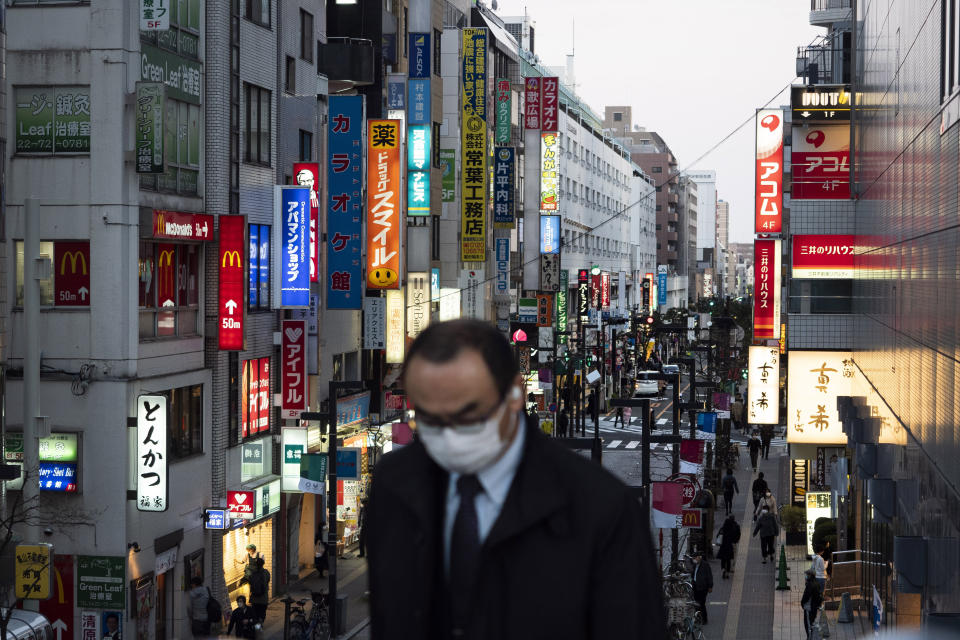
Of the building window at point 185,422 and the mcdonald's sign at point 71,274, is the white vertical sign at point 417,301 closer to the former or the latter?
the building window at point 185,422

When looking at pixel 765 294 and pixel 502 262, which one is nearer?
pixel 765 294

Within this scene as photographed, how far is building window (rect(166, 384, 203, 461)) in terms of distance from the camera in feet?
84.6

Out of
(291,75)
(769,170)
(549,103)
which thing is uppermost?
(549,103)

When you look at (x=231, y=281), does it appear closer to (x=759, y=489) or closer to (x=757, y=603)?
(x=757, y=603)

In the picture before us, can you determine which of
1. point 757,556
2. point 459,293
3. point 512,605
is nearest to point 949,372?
point 512,605

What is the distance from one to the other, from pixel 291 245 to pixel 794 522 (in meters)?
17.2

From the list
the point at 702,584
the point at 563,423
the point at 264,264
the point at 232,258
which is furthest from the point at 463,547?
the point at 563,423

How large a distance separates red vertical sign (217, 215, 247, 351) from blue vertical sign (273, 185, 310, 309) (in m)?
2.60

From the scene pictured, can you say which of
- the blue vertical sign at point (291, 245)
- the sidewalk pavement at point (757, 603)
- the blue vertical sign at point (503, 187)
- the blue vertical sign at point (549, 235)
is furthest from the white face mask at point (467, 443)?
the blue vertical sign at point (549, 235)

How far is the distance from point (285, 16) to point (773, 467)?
3245 centimetres

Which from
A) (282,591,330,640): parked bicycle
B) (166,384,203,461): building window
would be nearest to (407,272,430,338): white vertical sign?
(166,384,203,461): building window

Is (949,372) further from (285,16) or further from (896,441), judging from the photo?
(285,16)

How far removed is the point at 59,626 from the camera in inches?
897

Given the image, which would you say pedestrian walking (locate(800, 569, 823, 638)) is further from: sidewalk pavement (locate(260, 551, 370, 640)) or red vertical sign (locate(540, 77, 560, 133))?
red vertical sign (locate(540, 77, 560, 133))
